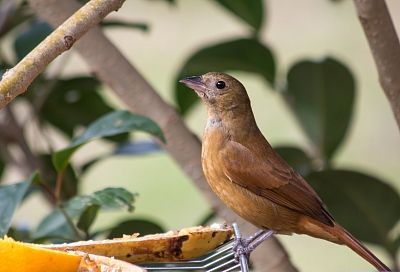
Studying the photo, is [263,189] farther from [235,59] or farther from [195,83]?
[235,59]

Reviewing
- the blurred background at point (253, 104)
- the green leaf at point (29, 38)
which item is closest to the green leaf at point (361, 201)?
the green leaf at point (29, 38)

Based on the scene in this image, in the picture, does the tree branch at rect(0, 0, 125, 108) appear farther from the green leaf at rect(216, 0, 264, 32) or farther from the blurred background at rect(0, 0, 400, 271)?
the blurred background at rect(0, 0, 400, 271)

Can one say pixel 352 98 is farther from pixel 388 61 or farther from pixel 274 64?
pixel 388 61

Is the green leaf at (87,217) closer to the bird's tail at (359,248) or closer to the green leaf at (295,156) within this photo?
the bird's tail at (359,248)

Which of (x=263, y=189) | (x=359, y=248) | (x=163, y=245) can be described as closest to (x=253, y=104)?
(x=263, y=189)

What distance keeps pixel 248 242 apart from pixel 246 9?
107 cm

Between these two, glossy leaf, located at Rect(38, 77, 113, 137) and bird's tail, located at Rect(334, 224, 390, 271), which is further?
glossy leaf, located at Rect(38, 77, 113, 137)

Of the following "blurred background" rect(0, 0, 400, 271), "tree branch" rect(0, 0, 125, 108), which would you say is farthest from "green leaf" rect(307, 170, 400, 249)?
"blurred background" rect(0, 0, 400, 271)

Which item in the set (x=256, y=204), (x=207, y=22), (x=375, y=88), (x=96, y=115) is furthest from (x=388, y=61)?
(x=207, y=22)

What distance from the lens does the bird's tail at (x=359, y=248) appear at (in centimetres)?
296

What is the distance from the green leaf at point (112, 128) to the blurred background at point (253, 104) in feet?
11.2

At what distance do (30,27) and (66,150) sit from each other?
983 mm

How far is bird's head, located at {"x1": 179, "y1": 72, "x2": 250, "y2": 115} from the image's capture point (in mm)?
3432

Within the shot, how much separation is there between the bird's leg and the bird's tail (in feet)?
0.67
